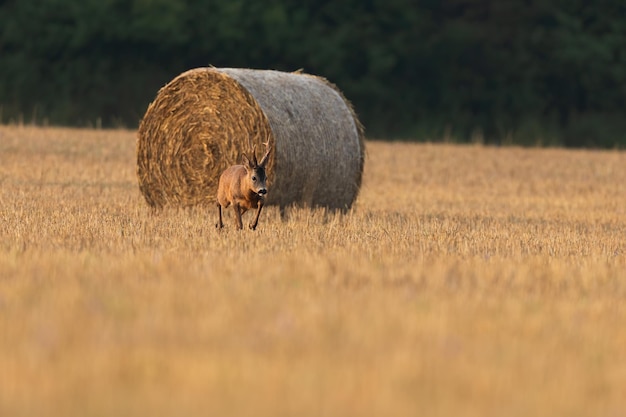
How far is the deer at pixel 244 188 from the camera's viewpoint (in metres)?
12.0

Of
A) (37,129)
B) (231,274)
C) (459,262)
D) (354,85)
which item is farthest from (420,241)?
(354,85)

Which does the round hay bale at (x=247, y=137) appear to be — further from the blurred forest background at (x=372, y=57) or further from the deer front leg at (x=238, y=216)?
the blurred forest background at (x=372, y=57)

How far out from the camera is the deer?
1197cm

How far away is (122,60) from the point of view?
1596 inches

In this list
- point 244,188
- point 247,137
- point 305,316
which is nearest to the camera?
point 305,316

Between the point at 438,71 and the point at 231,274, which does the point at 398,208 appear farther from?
the point at 438,71

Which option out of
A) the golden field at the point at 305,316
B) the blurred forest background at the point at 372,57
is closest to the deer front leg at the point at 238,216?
the golden field at the point at 305,316

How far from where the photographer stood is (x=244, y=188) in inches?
485

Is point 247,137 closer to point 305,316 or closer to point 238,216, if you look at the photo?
point 238,216

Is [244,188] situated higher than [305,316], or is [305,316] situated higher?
[244,188]

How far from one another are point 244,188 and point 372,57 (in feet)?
93.2

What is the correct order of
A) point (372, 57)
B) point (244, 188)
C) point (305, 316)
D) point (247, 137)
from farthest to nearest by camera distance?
point (372, 57) < point (247, 137) < point (244, 188) < point (305, 316)

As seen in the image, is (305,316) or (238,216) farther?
(238,216)

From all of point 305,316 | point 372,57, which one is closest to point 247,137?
point 305,316
